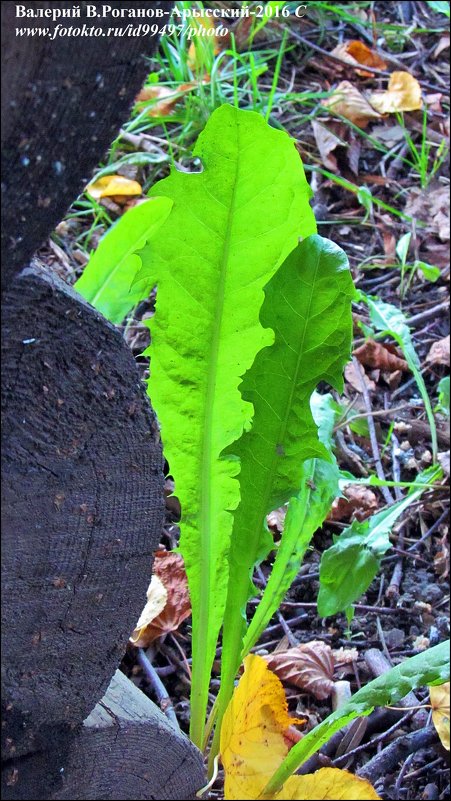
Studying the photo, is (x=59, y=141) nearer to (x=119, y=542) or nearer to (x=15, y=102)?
(x=15, y=102)

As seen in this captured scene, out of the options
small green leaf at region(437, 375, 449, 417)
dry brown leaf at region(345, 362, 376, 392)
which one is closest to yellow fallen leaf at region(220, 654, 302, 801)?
small green leaf at region(437, 375, 449, 417)

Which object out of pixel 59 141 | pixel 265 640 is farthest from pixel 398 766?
pixel 59 141

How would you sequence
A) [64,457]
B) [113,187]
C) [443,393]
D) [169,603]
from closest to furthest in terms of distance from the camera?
[64,457]
[169,603]
[443,393]
[113,187]

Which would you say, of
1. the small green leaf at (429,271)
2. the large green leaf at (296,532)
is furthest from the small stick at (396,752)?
the small green leaf at (429,271)

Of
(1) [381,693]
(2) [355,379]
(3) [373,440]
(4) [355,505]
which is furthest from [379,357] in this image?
(1) [381,693]

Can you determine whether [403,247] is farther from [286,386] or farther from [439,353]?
[286,386]
